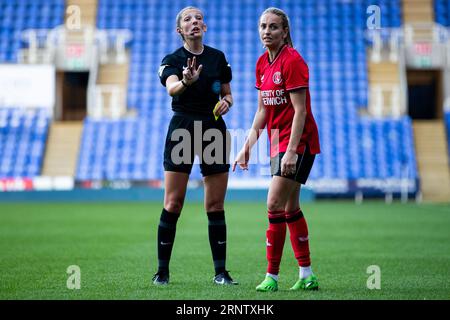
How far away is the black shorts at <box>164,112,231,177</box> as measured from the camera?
20.3ft

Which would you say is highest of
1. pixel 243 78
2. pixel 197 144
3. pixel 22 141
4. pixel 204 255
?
pixel 243 78

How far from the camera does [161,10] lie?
2777 centimetres

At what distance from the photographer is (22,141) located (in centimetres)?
2475

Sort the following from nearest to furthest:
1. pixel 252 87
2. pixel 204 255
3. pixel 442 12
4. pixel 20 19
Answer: pixel 204 255 < pixel 252 87 < pixel 442 12 < pixel 20 19

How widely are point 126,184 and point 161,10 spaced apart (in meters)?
7.41

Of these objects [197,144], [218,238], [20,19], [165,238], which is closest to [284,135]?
[197,144]

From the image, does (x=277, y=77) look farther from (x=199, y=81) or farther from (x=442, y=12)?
(x=442, y=12)

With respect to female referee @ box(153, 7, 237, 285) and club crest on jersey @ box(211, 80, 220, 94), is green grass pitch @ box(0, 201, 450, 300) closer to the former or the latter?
female referee @ box(153, 7, 237, 285)

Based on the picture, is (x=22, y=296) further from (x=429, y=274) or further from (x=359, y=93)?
(x=359, y=93)

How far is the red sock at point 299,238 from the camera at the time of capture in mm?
5965

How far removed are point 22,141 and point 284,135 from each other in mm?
19962

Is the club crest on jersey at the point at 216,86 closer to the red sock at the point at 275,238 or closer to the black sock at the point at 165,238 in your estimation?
the black sock at the point at 165,238
